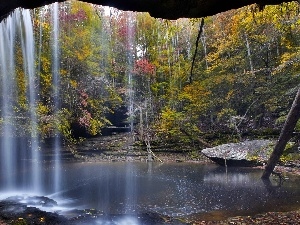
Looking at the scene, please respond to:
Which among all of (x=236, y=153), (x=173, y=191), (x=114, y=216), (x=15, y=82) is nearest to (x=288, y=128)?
(x=114, y=216)

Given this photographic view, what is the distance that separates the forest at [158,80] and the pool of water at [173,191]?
425cm

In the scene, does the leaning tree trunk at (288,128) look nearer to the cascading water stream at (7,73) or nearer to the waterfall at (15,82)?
the waterfall at (15,82)

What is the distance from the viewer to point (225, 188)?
11211 mm

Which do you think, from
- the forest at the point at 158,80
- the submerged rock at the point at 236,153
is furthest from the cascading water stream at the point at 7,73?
the submerged rock at the point at 236,153

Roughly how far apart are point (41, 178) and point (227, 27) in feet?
53.7

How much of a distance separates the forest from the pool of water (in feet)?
13.9

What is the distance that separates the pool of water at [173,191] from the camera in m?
8.55

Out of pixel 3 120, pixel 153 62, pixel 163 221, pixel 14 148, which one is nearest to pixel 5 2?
pixel 163 221

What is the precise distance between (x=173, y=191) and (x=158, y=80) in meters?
17.1

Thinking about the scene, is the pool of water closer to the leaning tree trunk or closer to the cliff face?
the leaning tree trunk

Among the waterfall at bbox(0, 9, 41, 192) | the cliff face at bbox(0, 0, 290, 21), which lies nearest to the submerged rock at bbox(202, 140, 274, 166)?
the waterfall at bbox(0, 9, 41, 192)

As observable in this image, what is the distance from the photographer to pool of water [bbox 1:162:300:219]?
28.1 ft

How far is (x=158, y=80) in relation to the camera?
27.0 m

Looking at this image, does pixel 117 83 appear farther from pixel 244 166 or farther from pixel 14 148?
pixel 244 166
